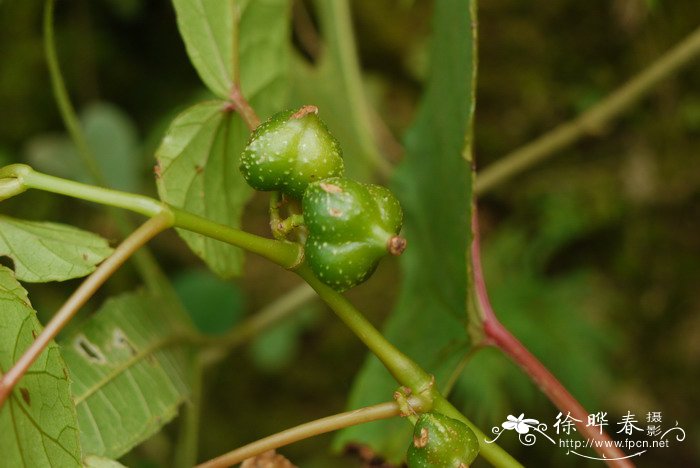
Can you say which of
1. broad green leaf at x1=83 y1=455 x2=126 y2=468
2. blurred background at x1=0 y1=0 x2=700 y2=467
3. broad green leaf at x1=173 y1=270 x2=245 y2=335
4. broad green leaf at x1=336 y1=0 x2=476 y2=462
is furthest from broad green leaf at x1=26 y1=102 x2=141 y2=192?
broad green leaf at x1=83 y1=455 x2=126 y2=468

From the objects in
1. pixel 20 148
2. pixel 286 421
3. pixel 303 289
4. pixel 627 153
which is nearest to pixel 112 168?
pixel 20 148

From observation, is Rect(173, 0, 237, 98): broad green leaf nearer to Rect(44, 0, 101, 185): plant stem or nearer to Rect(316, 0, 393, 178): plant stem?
Rect(44, 0, 101, 185): plant stem

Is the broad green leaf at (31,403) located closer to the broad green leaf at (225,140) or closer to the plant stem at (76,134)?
the broad green leaf at (225,140)

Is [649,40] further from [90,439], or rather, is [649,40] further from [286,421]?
[90,439]

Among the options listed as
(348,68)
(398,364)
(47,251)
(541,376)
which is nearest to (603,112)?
(348,68)

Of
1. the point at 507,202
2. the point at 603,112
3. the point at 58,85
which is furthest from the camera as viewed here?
the point at 507,202

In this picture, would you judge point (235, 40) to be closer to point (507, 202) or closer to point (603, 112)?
point (603, 112)

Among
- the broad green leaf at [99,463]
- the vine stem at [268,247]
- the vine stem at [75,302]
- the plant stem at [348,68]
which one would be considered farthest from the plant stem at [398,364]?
the plant stem at [348,68]
